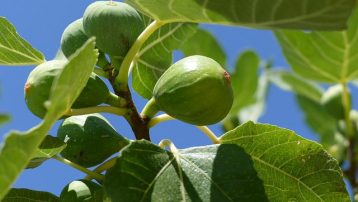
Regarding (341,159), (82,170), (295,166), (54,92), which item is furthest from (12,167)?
(341,159)

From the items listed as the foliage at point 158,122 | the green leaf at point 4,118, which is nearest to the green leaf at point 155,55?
the foliage at point 158,122

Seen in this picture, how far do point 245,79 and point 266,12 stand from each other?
2.93m

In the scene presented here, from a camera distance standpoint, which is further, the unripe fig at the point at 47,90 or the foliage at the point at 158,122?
the unripe fig at the point at 47,90

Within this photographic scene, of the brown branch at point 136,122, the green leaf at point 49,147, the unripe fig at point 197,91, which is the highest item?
the unripe fig at point 197,91

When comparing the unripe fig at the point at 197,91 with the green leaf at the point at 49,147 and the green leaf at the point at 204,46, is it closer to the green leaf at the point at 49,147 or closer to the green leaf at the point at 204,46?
the green leaf at the point at 49,147

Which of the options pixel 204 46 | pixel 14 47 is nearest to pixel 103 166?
pixel 14 47

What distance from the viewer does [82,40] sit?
1.78 metres

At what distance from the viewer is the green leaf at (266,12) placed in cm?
130

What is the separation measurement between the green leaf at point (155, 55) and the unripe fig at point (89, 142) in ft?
1.20

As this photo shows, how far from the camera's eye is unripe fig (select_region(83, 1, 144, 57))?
1686 millimetres

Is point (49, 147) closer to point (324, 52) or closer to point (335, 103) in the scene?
point (324, 52)

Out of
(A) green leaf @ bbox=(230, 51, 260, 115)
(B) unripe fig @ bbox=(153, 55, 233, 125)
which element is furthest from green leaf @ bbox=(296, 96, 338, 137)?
(B) unripe fig @ bbox=(153, 55, 233, 125)

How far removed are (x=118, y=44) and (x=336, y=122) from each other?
7.42 feet

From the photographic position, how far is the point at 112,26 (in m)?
1.69
